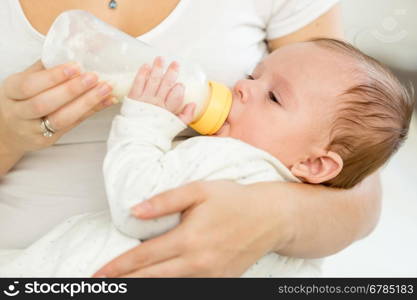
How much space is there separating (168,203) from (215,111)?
0.26 m

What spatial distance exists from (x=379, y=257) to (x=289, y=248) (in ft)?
2.10

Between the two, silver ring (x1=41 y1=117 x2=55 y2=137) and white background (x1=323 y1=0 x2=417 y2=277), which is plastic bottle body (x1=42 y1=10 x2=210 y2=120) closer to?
silver ring (x1=41 y1=117 x2=55 y2=137)

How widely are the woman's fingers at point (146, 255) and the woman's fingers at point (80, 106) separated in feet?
0.83

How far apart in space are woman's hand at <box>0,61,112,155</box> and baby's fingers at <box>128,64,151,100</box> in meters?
0.04

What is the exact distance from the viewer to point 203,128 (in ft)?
3.36

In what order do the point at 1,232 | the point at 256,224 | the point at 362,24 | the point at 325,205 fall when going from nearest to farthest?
the point at 256,224, the point at 325,205, the point at 1,232, the point at 362,24

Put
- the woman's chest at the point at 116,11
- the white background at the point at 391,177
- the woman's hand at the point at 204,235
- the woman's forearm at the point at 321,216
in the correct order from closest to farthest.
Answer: the woman's hand at the point at 204,235 → the woman's forearm at the point at 321,216 → the woman's chest at the point at 116,11 → the white background at the point at 391,177

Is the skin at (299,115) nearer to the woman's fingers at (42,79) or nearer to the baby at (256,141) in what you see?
the baby at (256,141)

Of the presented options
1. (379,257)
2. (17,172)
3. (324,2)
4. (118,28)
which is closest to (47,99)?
(118,28)

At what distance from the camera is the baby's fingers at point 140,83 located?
93cm

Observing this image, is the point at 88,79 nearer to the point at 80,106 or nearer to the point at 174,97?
the point at 80,106

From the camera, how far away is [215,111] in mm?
1013

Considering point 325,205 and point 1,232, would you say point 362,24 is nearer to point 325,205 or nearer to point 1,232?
point 325,205

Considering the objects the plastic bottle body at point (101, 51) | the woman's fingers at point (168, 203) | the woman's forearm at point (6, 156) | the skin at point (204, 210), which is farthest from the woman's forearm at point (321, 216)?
the woman's forearm at point (6, 156)
